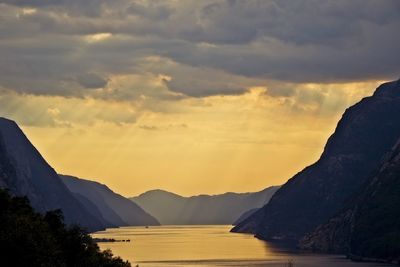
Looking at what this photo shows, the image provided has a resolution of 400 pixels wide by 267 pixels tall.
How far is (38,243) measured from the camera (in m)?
146

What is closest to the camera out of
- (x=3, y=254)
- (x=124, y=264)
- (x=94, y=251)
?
(x=3, y=254)

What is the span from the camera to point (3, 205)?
167 metres

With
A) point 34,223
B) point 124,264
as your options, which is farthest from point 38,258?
point 124,264

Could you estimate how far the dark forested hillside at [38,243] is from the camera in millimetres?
140000

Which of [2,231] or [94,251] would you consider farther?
[94,251]

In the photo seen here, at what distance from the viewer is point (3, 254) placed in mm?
139500

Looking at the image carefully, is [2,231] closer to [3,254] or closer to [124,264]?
[3,254]

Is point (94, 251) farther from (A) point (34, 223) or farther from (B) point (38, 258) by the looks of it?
(B) point (38, 258)

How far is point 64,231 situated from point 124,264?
17005 mm

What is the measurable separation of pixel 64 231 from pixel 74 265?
43.8 feet

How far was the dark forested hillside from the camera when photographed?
140 metres

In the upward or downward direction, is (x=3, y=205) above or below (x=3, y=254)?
above

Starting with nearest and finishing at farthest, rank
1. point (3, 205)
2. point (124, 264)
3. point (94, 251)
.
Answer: point (3, 205) → point (94, 251) → point (124, 264)

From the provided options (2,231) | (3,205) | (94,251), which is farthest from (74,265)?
(2,231)
